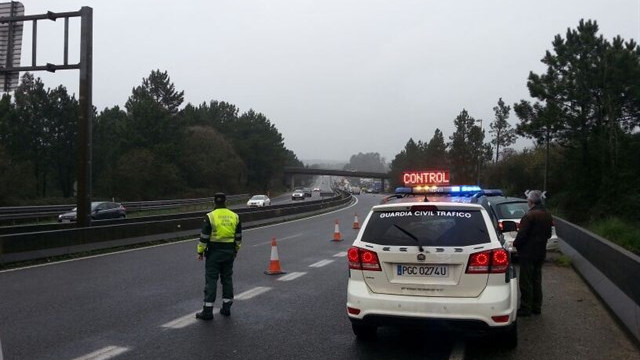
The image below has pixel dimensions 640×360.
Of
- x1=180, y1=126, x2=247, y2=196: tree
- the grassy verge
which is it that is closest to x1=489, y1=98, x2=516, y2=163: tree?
x1=180, y1=126, x2=247, y2=196: tree

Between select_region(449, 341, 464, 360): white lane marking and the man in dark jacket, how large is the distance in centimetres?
177

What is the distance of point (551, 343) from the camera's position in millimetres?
6680

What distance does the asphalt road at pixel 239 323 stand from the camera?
20.5 ft

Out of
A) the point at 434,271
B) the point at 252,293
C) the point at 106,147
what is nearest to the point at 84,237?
the point at 252,293

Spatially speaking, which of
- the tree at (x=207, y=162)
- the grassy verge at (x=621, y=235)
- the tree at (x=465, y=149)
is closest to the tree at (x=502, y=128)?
the tree at (x=465, y=149)

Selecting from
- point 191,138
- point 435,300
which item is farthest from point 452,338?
point 191,138

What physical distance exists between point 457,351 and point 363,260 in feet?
4.62

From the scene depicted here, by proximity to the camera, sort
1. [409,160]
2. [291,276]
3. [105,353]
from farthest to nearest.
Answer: [409,160] → [291,276] → [105,353]

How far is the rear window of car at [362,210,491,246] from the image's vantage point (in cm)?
598

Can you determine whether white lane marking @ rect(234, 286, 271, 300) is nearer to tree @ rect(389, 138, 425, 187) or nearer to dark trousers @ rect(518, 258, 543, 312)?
dark trousers @ rect(518, 258, 543, 312)

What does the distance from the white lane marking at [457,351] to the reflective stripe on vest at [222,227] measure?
11.1ft

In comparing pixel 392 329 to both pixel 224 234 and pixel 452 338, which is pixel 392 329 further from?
pixel 224 234

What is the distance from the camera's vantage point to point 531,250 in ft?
26.3

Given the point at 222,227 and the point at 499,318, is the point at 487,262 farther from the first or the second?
the point at 222,227
